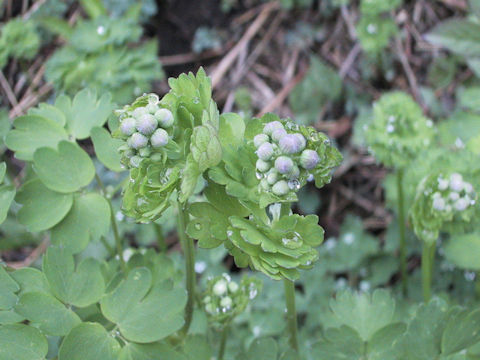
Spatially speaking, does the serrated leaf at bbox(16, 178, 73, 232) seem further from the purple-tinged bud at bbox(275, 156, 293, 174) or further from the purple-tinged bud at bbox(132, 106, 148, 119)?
the purple-tinged bud at bbox(275, 156, 293, 174)

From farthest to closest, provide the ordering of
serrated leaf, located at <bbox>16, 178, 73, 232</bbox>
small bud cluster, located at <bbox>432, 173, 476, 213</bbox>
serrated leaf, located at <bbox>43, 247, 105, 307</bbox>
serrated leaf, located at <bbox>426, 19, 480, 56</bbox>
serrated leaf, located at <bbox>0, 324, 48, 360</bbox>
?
serrated leaf, located at <bbox>426, 19, 480, 56</bbox> → small bud cluster, located at <bbox>432, 173, 476, 213</bbox> → serrated leaf, located at <bbox>16, 178, 73, 232</bbox> → serrated leaf, located at <bbox>43, 247, 105, 307</bbox> → serrated leaf, located at <bbox>0, 324, 48, 360</bbox>

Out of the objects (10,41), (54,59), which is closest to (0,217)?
(54,59)

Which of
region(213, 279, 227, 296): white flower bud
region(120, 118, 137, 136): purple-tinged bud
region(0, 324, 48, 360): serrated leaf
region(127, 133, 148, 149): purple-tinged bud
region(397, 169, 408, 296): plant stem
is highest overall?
region(120, 118, 137, 136): purple-tinged bud

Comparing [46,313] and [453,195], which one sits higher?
[46,313]

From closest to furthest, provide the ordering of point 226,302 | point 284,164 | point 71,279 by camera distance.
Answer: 1. point 284,164
2. point 71,279
3. point 226,302

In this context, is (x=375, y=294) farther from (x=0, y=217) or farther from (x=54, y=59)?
(x=54, y=59)

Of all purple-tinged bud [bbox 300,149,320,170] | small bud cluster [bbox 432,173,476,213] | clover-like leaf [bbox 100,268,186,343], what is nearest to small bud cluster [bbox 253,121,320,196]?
purple-tinged bud [bbox 300,149,320,170]

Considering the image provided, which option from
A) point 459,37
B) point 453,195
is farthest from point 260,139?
point 459,37

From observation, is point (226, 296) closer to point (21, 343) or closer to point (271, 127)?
point (21, 343)
